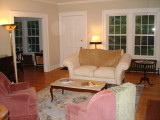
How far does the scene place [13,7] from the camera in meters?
5.61

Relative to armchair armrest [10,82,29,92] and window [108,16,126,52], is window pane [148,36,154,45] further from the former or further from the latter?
armchair armrest [10,82,29,92]

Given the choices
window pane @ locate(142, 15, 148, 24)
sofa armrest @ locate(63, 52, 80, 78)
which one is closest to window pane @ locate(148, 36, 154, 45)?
window pane @ locate(142, 15, 148, 24)

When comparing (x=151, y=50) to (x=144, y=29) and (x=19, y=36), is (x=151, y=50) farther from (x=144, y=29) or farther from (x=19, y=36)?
(x=19, y=36)

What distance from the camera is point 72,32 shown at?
7805 mm

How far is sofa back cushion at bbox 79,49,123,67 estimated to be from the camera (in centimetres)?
540

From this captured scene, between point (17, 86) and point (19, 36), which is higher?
point (19, 36)

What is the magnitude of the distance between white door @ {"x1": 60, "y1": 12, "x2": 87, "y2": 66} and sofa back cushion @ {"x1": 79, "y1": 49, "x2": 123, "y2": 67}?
186 centimetres

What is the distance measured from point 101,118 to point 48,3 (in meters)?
5.79

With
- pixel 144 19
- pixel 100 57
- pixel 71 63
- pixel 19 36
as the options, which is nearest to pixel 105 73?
pixel 100 57

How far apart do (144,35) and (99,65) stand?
2.38m

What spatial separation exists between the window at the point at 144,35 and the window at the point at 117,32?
Answer: 0.46m

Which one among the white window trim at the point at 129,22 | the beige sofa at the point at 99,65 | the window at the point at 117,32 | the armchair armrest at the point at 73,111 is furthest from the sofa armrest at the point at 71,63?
the armchair armrest at the point at 73,111

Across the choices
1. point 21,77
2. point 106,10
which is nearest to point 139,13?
point 106,10

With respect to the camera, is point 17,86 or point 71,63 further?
point 71,63
